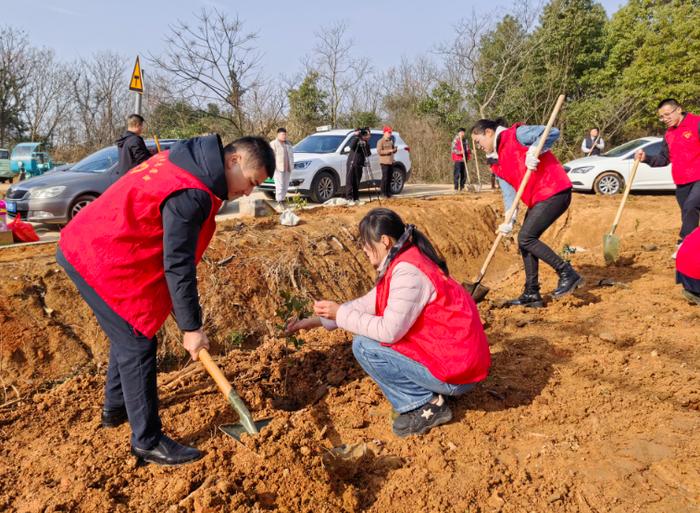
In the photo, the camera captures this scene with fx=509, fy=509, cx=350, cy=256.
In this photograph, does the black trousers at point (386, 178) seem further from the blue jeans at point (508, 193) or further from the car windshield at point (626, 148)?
the blue jeans at point (508, 193)

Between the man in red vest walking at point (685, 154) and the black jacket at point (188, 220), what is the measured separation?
584 cm

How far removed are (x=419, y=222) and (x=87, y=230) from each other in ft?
24.0

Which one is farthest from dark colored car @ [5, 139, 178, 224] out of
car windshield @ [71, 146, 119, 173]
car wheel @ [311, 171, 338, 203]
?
car wheel @ [311, 171, 338, 203]

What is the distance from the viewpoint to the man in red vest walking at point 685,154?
6113 millimetres

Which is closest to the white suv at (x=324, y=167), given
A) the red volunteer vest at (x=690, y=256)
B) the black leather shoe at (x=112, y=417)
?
the red volunteer vest at (x=690, y=256)

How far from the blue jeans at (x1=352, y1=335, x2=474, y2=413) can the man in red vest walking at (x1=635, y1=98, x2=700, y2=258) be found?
4.88 metres

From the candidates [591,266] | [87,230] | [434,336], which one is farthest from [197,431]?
[591,266]

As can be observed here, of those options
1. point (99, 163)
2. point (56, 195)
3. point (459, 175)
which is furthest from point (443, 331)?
point (459, 175)

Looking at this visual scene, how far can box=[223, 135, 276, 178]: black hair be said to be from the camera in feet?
8.70

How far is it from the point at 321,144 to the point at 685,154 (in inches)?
320

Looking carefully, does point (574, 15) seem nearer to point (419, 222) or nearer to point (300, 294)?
Result: point (419, 222)

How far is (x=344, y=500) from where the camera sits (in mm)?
2432

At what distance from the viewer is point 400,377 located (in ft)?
10.0

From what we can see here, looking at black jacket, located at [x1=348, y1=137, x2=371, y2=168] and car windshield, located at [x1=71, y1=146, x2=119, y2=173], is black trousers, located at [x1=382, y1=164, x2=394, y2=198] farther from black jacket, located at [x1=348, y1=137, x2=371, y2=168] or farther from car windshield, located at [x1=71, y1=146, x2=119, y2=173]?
car windshield, located at [x1=71, y1=146, x2=119, y2=173]
